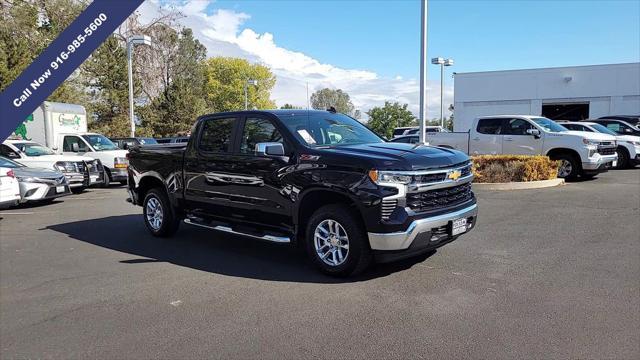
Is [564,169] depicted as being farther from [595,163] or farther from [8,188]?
[8,188]

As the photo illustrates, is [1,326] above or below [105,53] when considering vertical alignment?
below

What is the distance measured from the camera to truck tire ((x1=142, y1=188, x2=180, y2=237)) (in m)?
7.50

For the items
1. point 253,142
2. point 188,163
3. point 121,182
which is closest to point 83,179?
point 121,182

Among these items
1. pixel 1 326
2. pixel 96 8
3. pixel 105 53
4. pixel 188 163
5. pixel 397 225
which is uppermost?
pixel 105 53

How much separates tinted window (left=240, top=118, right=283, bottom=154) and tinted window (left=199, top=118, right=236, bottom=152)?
27 cm

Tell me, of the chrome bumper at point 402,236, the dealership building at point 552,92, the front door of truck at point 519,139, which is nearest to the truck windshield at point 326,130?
the chrome bumper at point 402,236

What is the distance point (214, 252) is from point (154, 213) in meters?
1.69

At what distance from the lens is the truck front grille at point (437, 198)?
4992mm

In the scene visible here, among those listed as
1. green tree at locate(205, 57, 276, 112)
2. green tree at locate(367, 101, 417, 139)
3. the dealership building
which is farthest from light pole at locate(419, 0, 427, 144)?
green tree at locate(205, 57, 276, 112)

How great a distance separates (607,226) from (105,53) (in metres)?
43.6

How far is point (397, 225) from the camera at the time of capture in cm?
484

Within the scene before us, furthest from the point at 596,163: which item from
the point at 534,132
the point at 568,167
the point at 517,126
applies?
the point at 517,126

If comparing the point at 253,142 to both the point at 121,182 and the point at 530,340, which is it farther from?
the point at 121,182

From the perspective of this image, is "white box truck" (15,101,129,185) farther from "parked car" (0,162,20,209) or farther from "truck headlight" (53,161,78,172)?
"parked car" (0,162,20,209)
